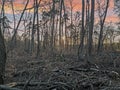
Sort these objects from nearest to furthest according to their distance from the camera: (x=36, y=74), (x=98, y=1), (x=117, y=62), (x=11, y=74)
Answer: (x=36, y=74) < (x=11, y=74) < (x=117, y=62) < (x=98, y=1)

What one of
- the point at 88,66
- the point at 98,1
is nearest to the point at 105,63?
the point at 88,66

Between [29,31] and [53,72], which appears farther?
[29,31]

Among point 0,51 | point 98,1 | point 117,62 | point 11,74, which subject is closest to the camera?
point 0,51

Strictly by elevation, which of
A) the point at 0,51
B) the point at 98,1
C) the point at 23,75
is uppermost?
the point at 98,1

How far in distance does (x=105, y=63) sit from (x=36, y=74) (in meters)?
4.57

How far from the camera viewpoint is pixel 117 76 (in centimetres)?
1325

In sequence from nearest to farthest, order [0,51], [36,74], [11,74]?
[0,51] < [36,74] < [11,74]

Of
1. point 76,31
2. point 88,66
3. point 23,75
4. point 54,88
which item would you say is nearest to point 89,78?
point 54,88

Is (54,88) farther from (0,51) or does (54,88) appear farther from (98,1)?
(98,1)

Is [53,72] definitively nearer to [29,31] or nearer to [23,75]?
[23,75]

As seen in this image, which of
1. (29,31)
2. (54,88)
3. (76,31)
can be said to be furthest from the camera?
(76,31)

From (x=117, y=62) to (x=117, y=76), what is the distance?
351 cm

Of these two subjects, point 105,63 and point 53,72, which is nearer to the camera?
point 53,72

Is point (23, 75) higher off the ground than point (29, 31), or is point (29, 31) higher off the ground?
point (29, 31)
